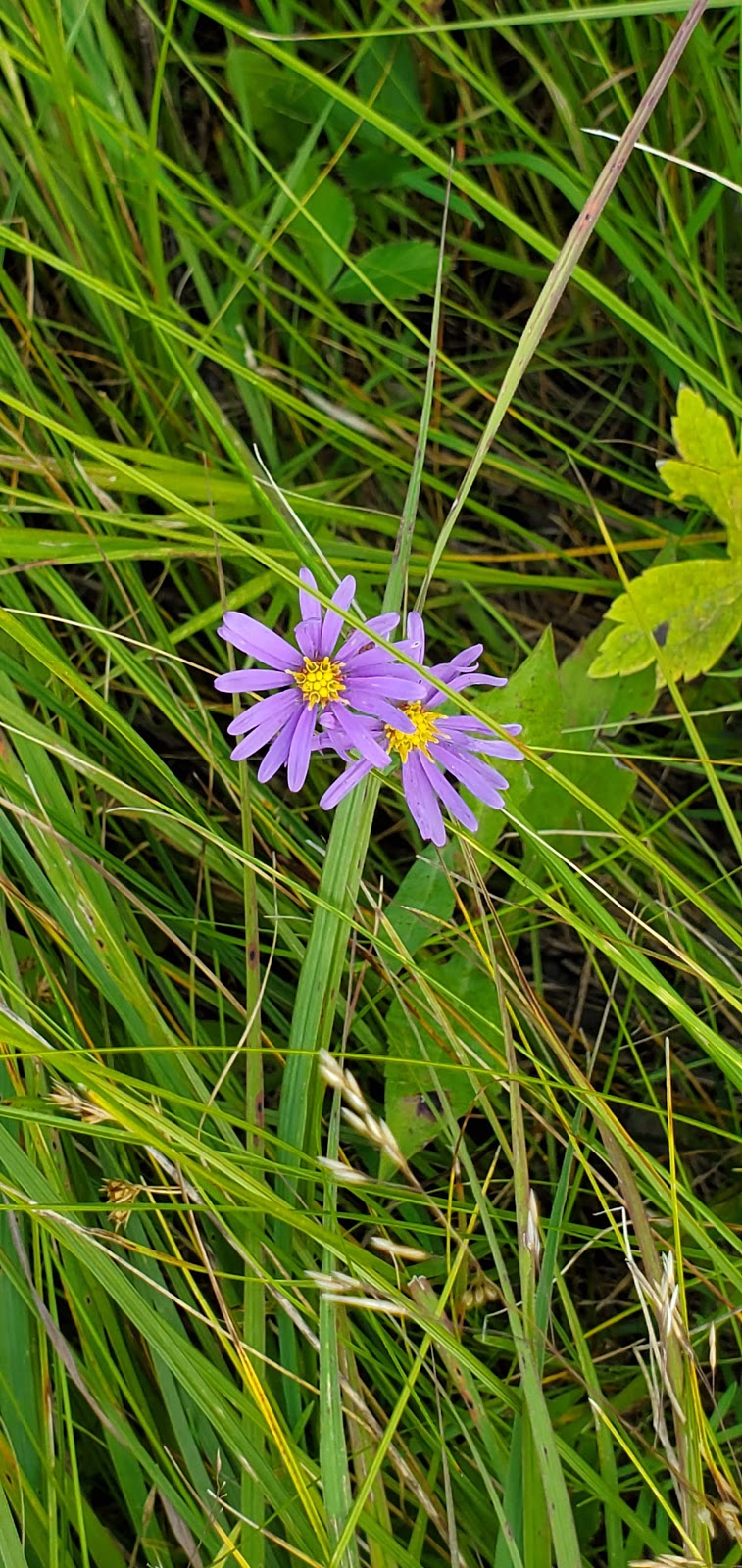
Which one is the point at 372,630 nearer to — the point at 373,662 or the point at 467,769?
the point at 373,662

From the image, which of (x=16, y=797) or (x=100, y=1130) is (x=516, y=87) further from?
(x=100, y=1130)

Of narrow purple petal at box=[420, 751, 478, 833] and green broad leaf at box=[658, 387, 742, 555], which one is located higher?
green broad leaf at box=[658, 387, 742, 555]

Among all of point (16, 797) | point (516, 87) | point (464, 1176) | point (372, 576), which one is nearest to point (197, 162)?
point (516, 87)

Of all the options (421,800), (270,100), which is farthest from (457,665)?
(270,100)

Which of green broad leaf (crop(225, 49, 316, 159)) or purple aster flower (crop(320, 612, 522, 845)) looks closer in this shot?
purple aster flower (crop(320, 612, 522, 845))

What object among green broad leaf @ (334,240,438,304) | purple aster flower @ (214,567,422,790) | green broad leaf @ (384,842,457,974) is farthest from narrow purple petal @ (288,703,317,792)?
green broad leaf @ (334,240,438,304)

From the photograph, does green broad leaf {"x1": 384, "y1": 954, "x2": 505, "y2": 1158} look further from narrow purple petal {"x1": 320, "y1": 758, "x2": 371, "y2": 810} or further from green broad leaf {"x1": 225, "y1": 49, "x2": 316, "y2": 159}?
green broad leaf {"x1": 225, "y1": 49, "x2": 316, "y2": 159}
